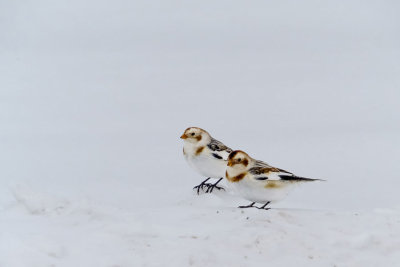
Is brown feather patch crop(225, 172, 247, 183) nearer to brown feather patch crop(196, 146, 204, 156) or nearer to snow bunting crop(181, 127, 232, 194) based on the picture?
snow bunting crop(181, 127, 232, 194)

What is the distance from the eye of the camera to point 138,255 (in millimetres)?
6836

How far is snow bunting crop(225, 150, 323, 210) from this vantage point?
7.77 meters

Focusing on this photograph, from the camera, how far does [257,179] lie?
7773 mm

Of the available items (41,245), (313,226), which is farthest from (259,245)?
(41,245)

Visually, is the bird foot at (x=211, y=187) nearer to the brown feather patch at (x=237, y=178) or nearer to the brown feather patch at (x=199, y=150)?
the brown feather patch at (x=199, y=150)

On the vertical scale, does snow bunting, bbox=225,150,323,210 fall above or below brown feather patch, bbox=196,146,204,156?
below

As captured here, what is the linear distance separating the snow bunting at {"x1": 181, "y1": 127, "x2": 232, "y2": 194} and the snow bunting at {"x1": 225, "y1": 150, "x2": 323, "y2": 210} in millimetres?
685

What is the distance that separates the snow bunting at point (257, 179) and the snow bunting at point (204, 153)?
0.69 meters

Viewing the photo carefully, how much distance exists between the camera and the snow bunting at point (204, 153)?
8617 millimetres

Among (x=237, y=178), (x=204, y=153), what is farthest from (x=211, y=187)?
(x=237, y=178)

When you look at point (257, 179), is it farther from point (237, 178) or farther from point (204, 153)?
point (204, 153)

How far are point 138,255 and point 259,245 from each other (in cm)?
116

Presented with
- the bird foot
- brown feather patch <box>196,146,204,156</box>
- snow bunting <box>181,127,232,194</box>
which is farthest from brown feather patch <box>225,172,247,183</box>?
the bird foot

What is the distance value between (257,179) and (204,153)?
3.42ft
